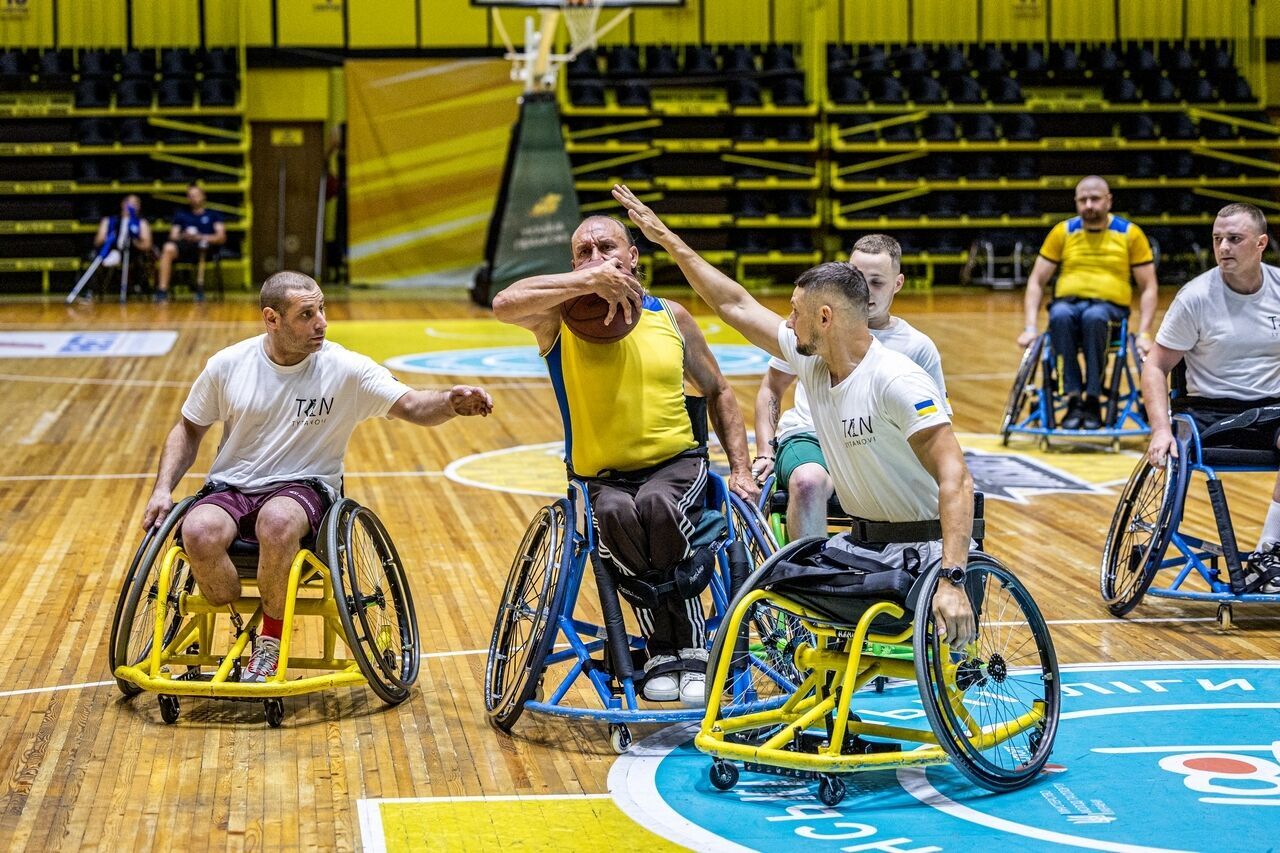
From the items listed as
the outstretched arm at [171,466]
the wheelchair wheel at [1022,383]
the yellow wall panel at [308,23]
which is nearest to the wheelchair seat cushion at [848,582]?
the outstretched arm at [171,466]

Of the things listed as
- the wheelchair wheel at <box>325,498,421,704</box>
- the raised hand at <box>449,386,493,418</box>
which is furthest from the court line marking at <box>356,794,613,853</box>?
the raised hand at <box>449,386,493,418</box>

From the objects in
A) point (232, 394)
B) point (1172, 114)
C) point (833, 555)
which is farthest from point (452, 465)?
point (1172, 114)

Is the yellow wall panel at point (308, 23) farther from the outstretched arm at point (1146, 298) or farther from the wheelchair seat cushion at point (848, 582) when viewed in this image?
the wheelchair seat cushion at point (848, 582)

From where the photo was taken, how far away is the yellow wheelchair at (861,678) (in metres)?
3.76

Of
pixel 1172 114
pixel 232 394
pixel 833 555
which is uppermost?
pixel 1172 114

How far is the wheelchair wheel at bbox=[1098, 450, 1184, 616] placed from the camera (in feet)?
18.1

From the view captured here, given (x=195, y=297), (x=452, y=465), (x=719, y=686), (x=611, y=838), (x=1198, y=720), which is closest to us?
(x=611, y=838)

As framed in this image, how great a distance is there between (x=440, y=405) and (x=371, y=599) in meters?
0.58

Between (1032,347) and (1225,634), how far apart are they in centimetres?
387

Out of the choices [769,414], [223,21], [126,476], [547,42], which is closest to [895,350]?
[769,414]

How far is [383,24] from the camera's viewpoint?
20641 millimetres

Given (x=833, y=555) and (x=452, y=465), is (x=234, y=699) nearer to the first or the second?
(x=833, y=555)

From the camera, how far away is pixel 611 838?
3656 mm

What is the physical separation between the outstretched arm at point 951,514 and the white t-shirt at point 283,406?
1639 millimetres
